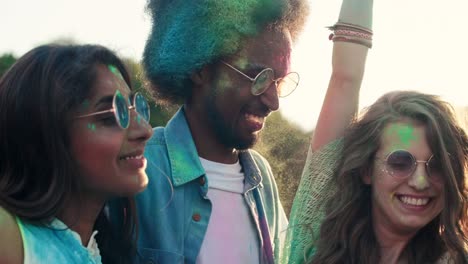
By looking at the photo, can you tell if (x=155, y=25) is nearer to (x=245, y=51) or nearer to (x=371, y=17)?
(x=245, y=51)

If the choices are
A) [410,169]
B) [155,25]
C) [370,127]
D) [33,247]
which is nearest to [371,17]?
[370,127]

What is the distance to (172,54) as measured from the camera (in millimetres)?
3660

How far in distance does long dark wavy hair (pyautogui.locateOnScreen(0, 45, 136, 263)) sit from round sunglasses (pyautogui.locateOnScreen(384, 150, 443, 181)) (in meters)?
1.33

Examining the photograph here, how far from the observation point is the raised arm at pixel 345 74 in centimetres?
341

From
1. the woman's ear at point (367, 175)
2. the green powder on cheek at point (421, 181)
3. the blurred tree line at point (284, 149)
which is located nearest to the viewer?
the green powder on cheek at point (421, 181)

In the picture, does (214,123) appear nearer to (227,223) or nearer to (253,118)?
(253,118)

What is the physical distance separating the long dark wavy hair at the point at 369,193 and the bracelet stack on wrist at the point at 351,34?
299mm

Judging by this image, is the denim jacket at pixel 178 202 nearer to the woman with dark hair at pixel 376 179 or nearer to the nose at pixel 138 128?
the woman with dark hair at pixel 376 179

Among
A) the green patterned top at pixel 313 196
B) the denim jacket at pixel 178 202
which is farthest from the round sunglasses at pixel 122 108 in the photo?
the green patterned top at pixel 313 196

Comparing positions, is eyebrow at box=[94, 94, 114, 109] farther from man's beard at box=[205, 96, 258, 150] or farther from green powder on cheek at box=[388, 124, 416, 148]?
green powder on cheek at box=[388, 124, 416, 148]

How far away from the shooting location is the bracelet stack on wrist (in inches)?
135

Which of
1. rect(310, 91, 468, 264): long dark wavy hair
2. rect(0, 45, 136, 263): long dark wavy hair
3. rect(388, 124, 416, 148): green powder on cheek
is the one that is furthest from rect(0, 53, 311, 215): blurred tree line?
rect(0, 45, 136, 263): long dark wavy hair

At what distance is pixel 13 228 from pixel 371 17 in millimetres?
1947

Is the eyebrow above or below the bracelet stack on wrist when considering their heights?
below
